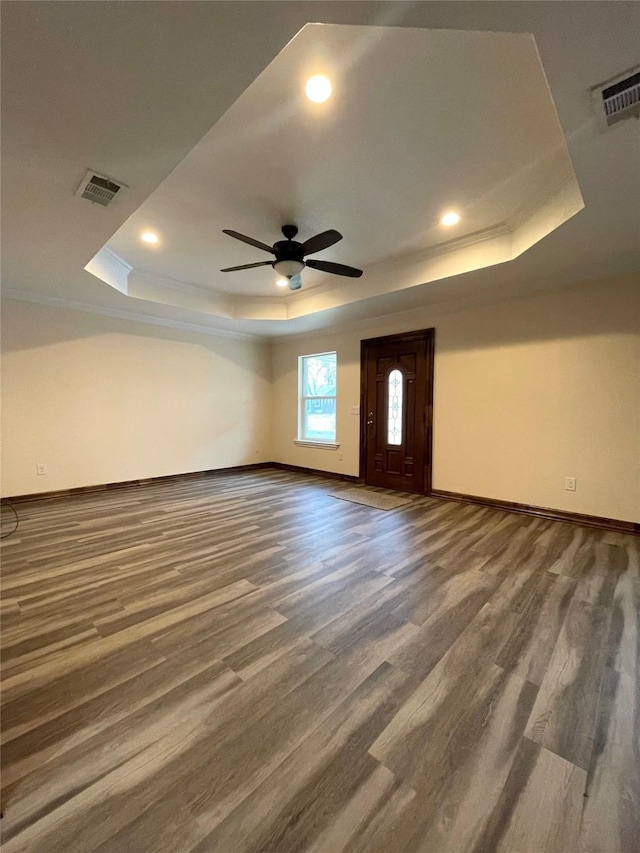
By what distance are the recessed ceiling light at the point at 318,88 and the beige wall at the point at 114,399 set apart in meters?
4.13

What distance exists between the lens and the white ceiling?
1189 millimetres

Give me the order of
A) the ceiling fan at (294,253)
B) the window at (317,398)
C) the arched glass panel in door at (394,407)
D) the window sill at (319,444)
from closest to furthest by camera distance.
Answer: the ceiling fan at (294,253) → the arched glass panel in door at (394,407) → the window sill at (319,444) → the window at (317,398)

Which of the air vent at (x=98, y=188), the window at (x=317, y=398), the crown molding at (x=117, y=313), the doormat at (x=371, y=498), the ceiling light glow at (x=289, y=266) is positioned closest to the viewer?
the air vent at (x=98, y=188)

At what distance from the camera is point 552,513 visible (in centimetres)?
367

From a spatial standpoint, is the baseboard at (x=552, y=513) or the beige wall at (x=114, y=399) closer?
the baseboard at (x=552, y=513)

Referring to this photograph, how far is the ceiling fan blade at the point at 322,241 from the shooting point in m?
2.56

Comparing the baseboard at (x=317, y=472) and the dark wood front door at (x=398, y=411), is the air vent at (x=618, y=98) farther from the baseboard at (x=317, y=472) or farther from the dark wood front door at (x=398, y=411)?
the baseboard at (x=317, y=472)

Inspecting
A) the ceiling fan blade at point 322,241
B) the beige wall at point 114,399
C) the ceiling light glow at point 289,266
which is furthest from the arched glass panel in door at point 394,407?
the beige wall at point 114,399

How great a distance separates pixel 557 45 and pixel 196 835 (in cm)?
Answer: 279

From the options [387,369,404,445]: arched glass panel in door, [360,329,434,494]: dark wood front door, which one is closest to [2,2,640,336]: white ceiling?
[360,329,434,494]: dark wood front door

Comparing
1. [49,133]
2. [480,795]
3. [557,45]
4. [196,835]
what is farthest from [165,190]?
[480,795]

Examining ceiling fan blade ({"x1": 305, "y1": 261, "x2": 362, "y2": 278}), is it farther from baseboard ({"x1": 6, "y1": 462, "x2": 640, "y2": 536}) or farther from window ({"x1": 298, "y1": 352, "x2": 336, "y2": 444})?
baseboard ({"x1": 6, "y1": 462, "x2": 640, "y2": 536})

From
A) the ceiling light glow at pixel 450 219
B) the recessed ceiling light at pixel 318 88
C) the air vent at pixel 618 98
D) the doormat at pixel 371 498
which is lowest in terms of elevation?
the doormat at pixel 371 498

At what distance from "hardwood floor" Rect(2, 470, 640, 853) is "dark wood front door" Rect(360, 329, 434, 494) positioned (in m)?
2.08
